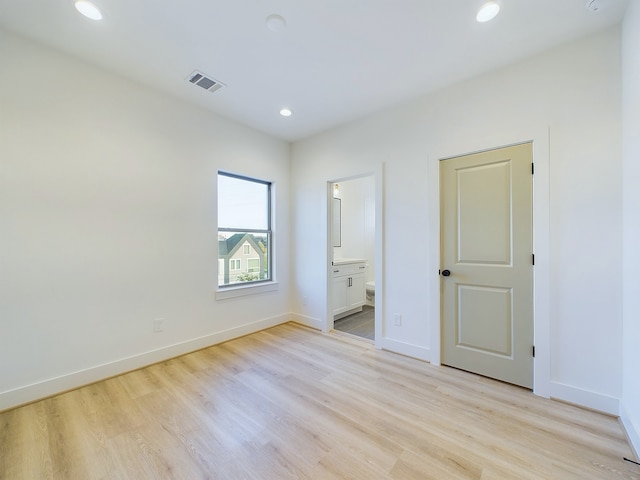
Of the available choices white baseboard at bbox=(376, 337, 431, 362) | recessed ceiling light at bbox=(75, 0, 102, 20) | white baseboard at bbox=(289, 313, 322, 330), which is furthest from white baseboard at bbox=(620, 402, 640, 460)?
recessed ceiling light at bbox=(75, 0, 102, 20)

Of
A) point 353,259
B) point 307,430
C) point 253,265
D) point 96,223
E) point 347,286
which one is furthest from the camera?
point 353,259

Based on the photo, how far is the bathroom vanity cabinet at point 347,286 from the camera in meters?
3.99

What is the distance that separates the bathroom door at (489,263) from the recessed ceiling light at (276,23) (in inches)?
72.5

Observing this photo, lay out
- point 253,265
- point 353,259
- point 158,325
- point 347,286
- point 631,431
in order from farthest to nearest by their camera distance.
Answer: point 353,259 < point 347,286 < point 253,265 < point 158,325 < point 631,431

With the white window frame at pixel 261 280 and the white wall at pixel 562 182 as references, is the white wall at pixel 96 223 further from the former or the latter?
the white wall at pixel 562 182

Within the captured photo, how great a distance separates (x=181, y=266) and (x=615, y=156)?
3826 millimetres

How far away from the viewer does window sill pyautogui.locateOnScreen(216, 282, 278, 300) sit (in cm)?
322

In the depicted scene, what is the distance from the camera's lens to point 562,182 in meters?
2.02

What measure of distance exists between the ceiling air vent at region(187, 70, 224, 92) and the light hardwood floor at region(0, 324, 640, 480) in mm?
2778

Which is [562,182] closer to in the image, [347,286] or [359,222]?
[347,286]

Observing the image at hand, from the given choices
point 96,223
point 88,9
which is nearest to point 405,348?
point 96,223

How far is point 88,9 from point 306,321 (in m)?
3.69

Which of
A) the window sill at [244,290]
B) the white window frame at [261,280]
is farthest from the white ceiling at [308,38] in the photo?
the window sill at [244,290]

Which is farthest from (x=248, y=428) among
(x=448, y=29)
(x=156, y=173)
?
(x=448, y=29)
